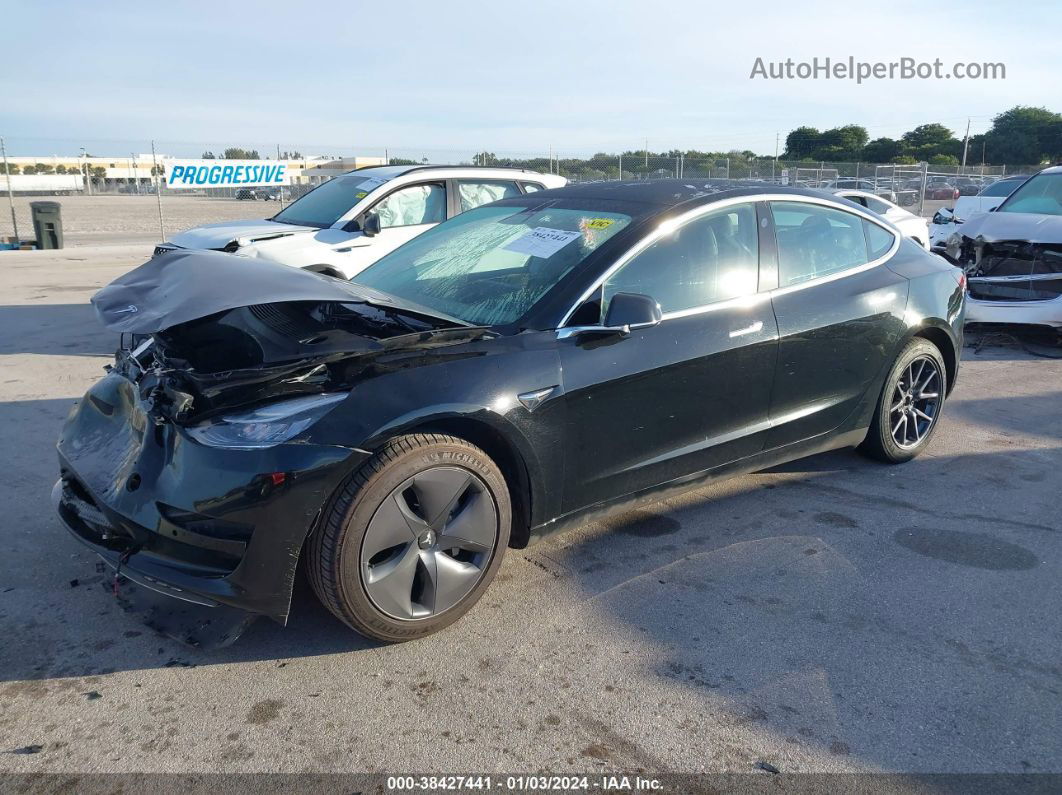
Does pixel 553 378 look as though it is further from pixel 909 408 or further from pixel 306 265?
pixel 306 265

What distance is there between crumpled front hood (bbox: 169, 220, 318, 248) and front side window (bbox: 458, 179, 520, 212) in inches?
63.7

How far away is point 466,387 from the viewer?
3074 millimetres

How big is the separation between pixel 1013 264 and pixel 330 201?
7020 millimetres

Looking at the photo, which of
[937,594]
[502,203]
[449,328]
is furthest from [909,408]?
[449,328]

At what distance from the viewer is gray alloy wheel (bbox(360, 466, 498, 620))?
2.92 meters

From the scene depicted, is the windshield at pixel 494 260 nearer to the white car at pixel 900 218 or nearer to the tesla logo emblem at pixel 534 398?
the tesla logo emblem at pixel 534 398

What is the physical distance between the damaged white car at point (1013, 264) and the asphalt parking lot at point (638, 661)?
4.34 metres

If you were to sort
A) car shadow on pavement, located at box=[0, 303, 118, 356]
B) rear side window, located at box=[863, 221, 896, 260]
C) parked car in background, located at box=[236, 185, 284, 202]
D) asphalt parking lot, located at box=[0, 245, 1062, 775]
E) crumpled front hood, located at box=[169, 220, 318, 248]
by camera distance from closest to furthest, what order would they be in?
1. asphalt parking lot, located at box=[0, 245, 1062, 775]
2. rear side window, located at box=[863, 221, 896, 260]
3. car shadow on pavement, located at box=[0, 303, 118, 356]
4. crumpled front hood, located at box=[169, 220, 318, 248]
5. parked car in background, located at box=[236, 185, 284, 202]

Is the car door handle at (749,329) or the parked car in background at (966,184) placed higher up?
the parked car in background at (966,184)

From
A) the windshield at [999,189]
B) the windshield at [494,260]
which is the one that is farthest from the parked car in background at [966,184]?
the windshield at [494,260]

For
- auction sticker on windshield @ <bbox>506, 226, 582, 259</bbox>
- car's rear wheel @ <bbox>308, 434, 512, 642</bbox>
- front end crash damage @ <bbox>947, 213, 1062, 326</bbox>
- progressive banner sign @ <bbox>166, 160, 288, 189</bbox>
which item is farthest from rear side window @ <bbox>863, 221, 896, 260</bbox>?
progressive banner sign @ <bbox>166, 160, 288, 189</bbox>

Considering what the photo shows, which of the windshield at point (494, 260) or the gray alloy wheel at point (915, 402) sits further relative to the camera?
the gray alloy wheel at point (915, 402)

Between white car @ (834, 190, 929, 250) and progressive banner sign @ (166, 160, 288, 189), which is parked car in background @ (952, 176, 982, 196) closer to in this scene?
white car @ (834, 190, 929, 250)

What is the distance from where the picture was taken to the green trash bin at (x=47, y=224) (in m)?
16.5
